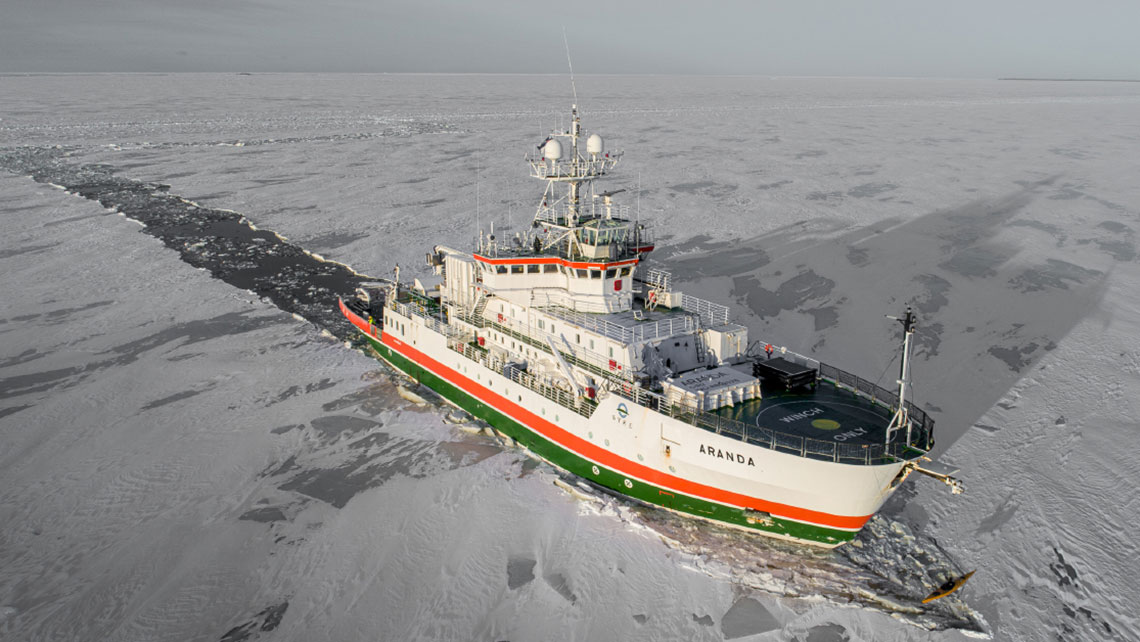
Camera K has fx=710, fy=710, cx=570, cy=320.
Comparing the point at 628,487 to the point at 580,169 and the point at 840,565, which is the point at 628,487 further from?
the point at 580,169

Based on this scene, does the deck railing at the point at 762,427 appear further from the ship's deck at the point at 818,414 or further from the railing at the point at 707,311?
the railing at the point at 707,311

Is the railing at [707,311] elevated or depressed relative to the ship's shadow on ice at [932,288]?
elevated

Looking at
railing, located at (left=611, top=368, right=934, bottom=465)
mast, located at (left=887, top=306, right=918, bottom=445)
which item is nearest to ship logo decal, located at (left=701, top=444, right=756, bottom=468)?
railing, located at (left=611, top=368, right=934, bottom=465)

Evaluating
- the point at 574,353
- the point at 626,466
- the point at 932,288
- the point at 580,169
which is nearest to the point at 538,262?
the point at 580,169

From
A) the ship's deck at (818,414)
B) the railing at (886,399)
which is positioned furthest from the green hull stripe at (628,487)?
the railing at (886,399)

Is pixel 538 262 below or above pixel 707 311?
above

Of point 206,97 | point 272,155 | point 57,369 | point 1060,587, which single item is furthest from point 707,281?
point 206,97

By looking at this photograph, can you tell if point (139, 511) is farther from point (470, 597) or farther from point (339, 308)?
point (339, 308)

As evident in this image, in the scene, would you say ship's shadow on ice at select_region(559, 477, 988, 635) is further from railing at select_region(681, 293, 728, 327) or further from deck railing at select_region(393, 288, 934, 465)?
railing at select_region(681, 293, 728, 327)
